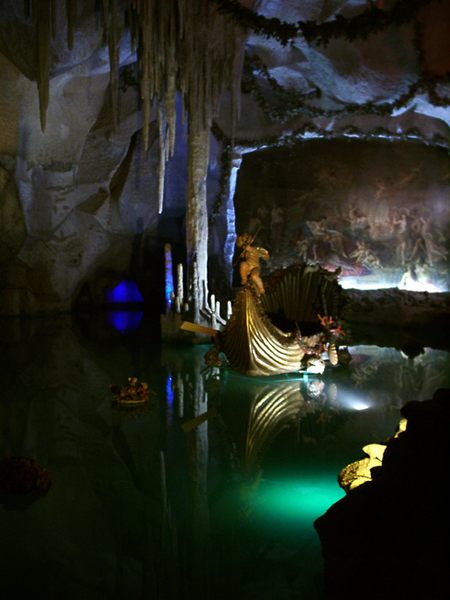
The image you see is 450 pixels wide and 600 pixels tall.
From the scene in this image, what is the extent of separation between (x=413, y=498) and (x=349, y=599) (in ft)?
1.63

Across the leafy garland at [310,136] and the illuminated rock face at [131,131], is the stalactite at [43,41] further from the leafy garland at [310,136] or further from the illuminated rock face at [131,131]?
the leafy garland at [310,136]

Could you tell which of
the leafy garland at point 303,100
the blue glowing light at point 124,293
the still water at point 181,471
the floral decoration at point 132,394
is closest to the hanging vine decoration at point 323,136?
the leafy garland at point 303,100

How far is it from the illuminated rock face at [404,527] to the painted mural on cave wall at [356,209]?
17.1 meters

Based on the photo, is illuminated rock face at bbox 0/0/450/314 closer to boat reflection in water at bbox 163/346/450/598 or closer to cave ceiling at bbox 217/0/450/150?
cave ceiling at bbox 217/0/450/150

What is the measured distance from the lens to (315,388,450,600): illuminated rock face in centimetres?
210

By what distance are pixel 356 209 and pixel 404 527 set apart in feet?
59.3

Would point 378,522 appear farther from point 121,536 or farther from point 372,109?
point 372,109

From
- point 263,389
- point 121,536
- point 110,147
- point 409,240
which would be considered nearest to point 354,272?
point 409,240

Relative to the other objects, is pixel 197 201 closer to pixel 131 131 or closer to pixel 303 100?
pixel 131 131

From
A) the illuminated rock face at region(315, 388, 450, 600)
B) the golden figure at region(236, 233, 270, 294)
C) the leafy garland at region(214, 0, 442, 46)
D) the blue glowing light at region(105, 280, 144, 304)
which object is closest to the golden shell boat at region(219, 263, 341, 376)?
the golden figure at region(236, 233, 270, 294)

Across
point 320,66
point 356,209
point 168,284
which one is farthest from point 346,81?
point 168,284

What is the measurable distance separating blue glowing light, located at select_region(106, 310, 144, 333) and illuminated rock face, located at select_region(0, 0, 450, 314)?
1.47 meters

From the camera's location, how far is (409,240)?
18.9m

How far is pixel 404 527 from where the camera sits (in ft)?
7.57
